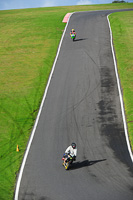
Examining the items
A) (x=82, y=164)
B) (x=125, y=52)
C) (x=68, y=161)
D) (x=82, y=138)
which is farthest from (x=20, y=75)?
(x=68, y=161)

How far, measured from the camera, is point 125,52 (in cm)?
4422

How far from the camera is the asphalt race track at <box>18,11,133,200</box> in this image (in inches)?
680

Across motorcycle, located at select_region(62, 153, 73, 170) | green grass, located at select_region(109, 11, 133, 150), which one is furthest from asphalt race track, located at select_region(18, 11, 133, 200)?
green grass, located at select_region(109, 11, 133, 150)

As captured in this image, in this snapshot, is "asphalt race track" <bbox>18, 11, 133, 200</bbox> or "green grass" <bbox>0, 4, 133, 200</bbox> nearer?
"asphalt race track" <bbox>18, 11, 133, 200</bbox>

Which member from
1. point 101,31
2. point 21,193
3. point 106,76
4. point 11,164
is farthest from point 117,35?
point 21,193

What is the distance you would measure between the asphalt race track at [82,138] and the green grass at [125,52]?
95 centimetres

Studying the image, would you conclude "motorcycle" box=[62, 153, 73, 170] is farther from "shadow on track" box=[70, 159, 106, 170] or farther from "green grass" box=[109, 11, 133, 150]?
"green grass" box=[109, 11, 133, 150]

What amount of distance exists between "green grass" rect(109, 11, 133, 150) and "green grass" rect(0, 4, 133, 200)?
336 inches

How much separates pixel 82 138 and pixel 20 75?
17.2 m

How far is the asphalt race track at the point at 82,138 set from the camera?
17.3 meters

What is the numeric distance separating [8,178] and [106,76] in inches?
804

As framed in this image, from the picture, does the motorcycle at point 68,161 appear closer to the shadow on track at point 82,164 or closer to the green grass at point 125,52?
the shadow on track at point 82,164

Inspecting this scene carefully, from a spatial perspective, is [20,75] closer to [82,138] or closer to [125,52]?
[125,52]

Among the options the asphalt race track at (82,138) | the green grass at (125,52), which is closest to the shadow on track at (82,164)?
the asphalt race track at (82,138)
